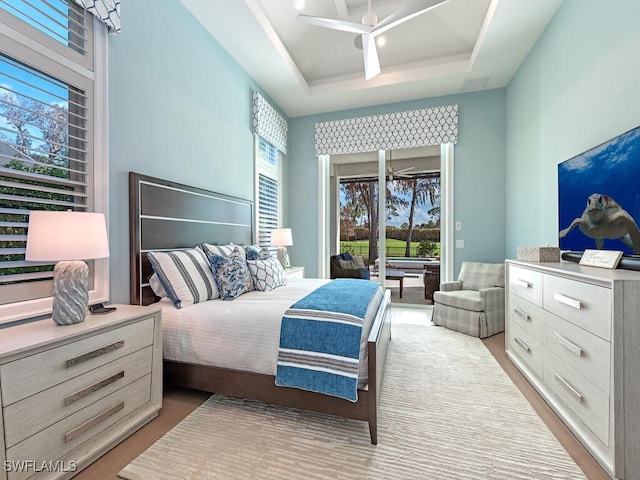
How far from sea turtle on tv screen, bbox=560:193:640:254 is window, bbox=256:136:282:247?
3394 mm

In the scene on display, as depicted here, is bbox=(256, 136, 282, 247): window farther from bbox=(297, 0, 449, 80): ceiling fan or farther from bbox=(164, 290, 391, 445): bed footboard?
bbox=(164, 290, 391, 445): bed footboard

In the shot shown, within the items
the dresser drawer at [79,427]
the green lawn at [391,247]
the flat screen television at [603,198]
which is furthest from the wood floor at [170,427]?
the green lawn at [391,247]

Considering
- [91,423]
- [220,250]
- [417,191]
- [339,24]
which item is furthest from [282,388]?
[417,191]

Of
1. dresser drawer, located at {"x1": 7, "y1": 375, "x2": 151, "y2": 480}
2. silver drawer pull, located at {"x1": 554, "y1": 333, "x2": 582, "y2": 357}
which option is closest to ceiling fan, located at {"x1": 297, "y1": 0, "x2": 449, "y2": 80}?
silver drawer pull, located at {"x1": 554, "y1": 333, "x2": 582, "y2": 357}

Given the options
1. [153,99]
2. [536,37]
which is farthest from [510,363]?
[153,99]

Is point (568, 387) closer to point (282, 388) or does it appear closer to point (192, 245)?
point (282, 388)

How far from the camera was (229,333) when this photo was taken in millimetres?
1824

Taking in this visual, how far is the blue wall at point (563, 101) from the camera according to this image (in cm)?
188

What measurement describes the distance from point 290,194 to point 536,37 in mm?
3700

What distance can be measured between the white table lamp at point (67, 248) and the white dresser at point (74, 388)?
0.33 feet

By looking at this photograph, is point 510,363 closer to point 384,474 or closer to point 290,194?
point 384,474

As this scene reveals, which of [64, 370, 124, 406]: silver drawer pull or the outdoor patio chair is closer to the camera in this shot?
[64, 370, 124, 406]: silver drawer pull

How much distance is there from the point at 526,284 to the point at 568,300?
654 millimetres

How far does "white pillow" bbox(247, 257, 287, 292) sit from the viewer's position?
2.59m
